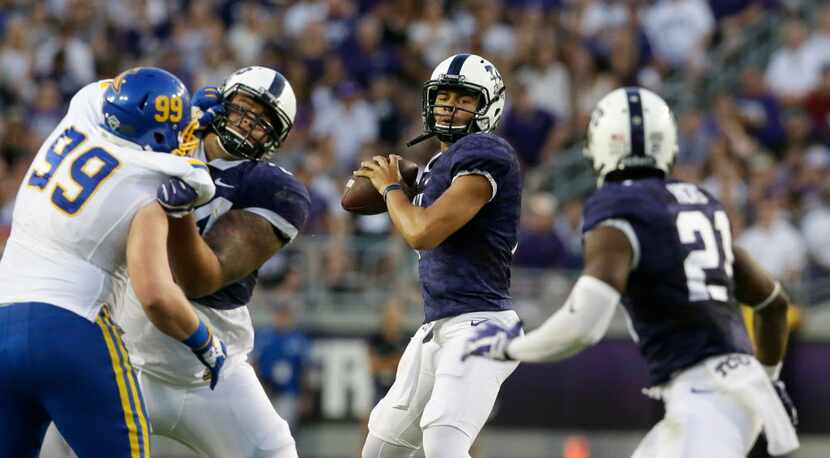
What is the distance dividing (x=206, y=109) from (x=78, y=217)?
1.19 metres

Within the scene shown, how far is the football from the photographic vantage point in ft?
19.8

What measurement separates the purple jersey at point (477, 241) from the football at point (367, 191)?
374 mm

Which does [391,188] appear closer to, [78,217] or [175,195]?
[175,195]

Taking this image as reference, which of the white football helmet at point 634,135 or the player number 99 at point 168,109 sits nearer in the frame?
the white football helmet at point 634,135

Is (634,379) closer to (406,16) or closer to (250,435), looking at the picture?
(406,16)

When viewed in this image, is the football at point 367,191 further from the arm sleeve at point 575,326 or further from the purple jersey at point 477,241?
the arm sleeve at point 575,326

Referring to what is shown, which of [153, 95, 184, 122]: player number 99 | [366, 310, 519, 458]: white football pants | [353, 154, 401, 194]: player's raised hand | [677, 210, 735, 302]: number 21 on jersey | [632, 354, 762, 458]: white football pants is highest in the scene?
[153, 95, 184, 122]: player number 99

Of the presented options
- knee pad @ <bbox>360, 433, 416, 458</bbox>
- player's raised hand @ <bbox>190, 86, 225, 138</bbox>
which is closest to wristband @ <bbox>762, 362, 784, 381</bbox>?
knee pad @ <bbox>360, 433, 416, 458</bbox>

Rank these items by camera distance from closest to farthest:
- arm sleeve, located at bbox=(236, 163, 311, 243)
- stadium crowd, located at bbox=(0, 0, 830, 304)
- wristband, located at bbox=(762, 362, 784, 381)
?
wristband, located at bbox=(762, 362, 784, 381), arm sleeve, located at bbox=(236, 163, 311, 243), stadium crowd, located at bbox=(0, 0, 830, 304)

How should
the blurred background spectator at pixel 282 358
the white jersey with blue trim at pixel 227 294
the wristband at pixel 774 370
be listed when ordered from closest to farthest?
the wristband at pixel 774 370 < the white jersey with blue trim at pixel 227 294 < the blurred background spectator at pixel 282 358

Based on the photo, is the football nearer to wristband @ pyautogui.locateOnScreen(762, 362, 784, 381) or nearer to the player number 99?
the player number 99

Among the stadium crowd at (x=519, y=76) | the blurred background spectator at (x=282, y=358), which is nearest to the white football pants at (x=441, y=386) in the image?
the blurred background spectator at (x=282, y=358)

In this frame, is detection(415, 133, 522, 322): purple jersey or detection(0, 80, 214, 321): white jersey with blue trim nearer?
detection(0, 80, 214, 321): white jersey with blue trim

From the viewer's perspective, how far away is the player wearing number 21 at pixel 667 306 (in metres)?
4.36
